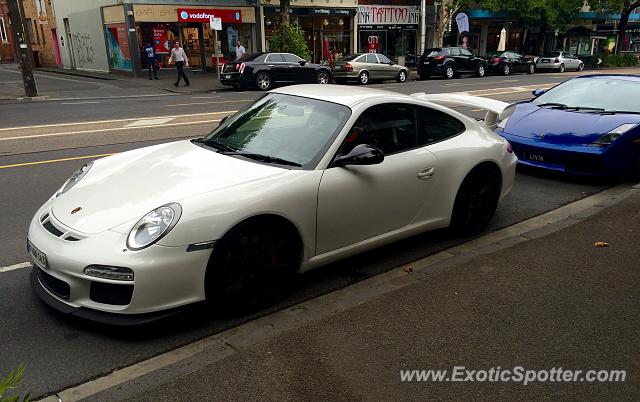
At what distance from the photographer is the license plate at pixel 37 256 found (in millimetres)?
3385

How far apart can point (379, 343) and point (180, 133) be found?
8049mm

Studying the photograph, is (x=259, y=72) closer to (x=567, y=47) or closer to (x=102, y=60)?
(x=102, y=60)

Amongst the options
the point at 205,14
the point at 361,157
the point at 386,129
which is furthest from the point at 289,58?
the point at 361,157

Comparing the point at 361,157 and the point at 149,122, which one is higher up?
the point at 361,157

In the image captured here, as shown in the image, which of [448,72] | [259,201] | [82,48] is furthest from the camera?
[82,48]

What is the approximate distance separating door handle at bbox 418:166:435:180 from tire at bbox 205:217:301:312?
132cm

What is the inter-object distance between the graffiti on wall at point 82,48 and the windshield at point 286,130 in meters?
30.1

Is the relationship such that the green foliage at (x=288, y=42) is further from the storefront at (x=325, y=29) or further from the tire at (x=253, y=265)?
the tire at (x=253, y=265)

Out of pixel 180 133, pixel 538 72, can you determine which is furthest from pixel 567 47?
pixel 180 133

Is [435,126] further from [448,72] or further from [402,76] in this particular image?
[448,72]

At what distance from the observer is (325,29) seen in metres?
33.1

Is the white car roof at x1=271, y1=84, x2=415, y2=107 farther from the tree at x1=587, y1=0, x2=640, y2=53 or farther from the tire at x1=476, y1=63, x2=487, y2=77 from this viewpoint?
the tree at x1=587, y1=0, x2=640, y2=53

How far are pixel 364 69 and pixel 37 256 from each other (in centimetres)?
2200

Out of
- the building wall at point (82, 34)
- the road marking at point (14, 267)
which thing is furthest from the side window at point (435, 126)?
the building wall at point (82, 34)
